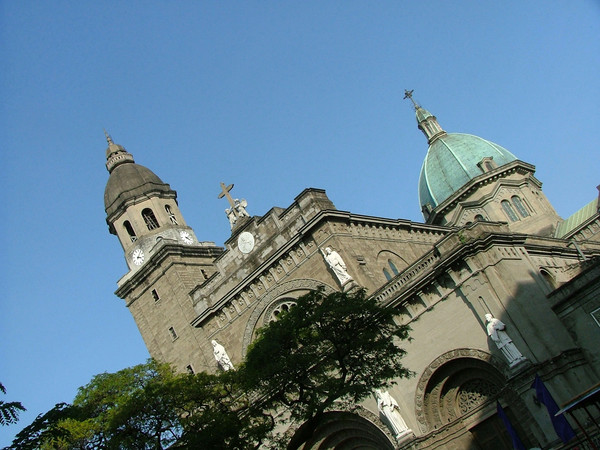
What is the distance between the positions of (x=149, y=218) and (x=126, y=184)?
3129 millimetres

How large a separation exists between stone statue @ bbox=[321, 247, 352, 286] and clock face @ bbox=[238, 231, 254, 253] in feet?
21.9

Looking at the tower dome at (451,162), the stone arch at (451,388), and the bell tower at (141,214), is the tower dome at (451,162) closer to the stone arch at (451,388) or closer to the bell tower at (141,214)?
the bell tower at (141,214)

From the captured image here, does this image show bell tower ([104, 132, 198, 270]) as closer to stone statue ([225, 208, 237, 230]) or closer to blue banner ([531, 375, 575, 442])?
stone statue ([225, 208, 237, 230])

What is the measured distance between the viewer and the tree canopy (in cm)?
2480

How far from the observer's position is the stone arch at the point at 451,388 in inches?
1183

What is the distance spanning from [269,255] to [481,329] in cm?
1324

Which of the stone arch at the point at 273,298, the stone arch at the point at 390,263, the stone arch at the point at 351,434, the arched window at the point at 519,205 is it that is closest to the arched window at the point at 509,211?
the arched window at the point at 519,205

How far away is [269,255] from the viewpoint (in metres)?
38.6

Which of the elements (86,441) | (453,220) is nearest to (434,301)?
(86,441)

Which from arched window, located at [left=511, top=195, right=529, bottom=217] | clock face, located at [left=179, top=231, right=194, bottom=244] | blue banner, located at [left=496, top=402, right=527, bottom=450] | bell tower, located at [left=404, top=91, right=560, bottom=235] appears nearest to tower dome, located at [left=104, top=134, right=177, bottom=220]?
clock face, located at [left=179, top=231, right=194, bottom=244]

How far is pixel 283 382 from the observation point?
81.8ft

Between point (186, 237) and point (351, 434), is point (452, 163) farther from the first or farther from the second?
point (351, 434)

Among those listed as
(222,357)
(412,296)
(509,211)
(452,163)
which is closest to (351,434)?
(412,296)

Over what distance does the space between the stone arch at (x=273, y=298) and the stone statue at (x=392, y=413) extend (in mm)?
7360
